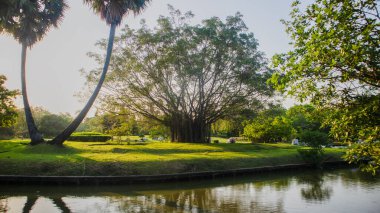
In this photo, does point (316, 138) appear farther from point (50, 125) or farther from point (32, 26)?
point (50, 125)

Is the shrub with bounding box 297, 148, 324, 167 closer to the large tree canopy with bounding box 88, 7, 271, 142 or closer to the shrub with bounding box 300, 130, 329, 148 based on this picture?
the shrub with bounding box 300, 130, 329, 148

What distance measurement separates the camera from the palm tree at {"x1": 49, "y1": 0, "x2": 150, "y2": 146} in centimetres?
2867

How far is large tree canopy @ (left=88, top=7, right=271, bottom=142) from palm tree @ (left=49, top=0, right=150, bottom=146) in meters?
6.78

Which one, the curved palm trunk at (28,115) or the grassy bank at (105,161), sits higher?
the curved palm trunk at (28,115)

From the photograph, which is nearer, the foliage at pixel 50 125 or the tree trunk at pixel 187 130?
the tree trunk at pixel 187 130

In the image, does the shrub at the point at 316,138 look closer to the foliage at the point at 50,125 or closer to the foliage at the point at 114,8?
the foliage at the point at 114,8

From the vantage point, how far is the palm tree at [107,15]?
94.1 ft

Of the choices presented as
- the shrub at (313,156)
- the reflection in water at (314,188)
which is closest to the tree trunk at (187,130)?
the shrub at (313,156)

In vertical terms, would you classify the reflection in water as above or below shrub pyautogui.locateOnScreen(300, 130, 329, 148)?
below

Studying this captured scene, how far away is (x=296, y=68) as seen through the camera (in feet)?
32.6

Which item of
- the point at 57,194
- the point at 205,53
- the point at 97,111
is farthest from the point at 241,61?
the point at 57,194

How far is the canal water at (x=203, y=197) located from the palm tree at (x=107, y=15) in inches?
399

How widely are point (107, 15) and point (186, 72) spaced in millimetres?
9990

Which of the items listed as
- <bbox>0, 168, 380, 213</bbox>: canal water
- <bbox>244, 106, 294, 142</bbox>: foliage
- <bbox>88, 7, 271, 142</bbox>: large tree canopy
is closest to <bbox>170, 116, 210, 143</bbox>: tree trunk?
<bbox>88, 7, 271, 142</bbox>: large tree canopy
